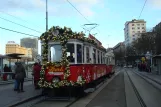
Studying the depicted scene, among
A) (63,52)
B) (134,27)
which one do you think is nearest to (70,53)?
(63,52)

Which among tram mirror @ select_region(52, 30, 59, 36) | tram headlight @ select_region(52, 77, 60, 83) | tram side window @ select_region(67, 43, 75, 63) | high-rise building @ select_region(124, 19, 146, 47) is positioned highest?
high-rise building @ select_region(124, 19, 146, 47)

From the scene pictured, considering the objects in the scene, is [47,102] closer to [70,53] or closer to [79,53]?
[70,53]

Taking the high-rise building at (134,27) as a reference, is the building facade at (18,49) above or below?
below

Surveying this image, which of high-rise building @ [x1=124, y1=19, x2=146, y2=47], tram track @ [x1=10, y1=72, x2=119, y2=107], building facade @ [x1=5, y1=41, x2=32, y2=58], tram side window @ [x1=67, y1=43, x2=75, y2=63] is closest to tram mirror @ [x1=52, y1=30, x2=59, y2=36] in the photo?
tram side window @ [x1=67, y1=43, x2=75, y2=63]

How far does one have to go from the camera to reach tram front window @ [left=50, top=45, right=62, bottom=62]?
15963 millimetres

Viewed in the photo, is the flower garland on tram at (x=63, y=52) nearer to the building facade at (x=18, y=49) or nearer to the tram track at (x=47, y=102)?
the tram track at (x=47, y=102)

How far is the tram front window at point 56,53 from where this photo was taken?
15963mm

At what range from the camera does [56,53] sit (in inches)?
635

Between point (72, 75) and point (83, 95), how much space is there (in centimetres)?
274

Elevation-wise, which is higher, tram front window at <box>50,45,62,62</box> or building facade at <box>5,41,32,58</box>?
building facade at <box>5,41,32,58</box>

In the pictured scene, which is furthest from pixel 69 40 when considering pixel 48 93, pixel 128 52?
pixel 128 52

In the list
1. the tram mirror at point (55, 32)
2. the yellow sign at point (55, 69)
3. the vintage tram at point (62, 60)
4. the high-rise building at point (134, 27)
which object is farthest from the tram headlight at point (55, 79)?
the high-rise building at point (134, 27)

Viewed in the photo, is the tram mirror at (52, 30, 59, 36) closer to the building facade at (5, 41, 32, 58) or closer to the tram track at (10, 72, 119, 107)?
the tram track at (10, 72, 119, 107)

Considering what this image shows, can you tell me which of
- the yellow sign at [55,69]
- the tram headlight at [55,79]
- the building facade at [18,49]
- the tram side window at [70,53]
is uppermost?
the building facade at [18,49]
